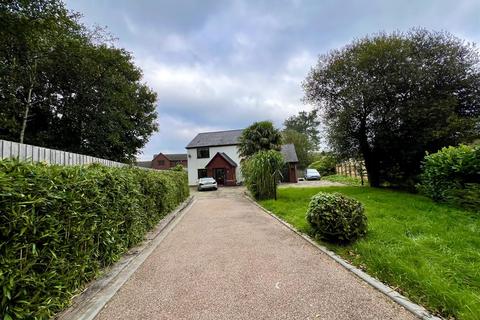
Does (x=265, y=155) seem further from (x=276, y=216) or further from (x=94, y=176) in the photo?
(x=94, y=176)

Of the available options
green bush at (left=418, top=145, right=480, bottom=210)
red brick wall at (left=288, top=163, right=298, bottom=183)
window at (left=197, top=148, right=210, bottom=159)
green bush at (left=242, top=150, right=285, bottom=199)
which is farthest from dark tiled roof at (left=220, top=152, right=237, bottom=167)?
green bush at (left=418, top=145, right=480, bottom=210)

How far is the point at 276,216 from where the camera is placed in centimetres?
858

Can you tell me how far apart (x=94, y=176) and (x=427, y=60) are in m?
16.7

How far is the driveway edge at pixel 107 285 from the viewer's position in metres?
2.66

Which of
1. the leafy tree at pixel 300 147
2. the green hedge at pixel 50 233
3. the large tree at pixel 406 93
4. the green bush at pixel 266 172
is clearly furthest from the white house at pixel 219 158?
the green hedge at pixel 50 233

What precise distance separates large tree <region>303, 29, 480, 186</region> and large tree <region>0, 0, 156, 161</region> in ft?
46.4

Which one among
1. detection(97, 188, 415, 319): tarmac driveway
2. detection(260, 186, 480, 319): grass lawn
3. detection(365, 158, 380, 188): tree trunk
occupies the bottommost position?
detection(97, 188, 415, 319): tarmac driveway

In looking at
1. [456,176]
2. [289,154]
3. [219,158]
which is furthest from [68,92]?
[289,154]

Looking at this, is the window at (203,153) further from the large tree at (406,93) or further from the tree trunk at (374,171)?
the tree trunk at (374,171)

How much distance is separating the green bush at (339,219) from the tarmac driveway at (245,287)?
0.56 m

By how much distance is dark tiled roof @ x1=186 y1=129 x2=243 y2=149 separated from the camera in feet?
104

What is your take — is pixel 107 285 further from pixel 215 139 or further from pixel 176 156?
pixel 176 156

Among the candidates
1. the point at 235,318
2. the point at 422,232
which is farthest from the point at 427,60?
the point at 235,318

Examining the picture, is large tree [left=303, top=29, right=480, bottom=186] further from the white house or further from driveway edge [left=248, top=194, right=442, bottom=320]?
the white house
